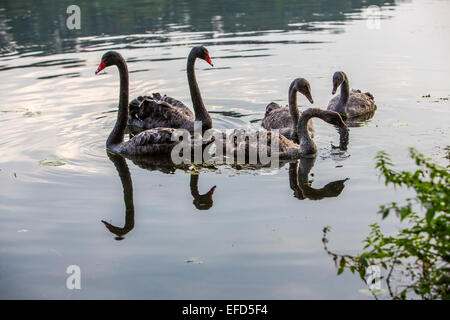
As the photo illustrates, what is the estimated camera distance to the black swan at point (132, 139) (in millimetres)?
7941

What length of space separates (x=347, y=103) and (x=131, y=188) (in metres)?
4.66

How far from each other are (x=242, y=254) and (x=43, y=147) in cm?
463

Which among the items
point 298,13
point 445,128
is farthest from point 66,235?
point 298,13

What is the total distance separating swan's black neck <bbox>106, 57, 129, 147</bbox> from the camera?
8.49 m

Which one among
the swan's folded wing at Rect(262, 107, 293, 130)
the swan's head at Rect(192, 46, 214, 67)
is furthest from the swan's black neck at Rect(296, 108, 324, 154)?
the swan's head at Rect(192, 46, 214, 67)

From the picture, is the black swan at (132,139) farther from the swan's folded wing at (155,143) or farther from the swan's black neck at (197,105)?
the swan's black neck at (197,105)

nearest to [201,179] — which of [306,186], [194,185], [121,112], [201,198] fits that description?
[194,185]

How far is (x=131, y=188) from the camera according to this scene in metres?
6.96

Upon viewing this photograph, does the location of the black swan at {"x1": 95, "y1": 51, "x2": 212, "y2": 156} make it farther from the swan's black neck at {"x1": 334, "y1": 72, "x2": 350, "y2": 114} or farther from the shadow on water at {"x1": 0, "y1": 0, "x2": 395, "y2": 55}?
the shadow on water at {"x1": 0, "y1": 0, "x2": 395, "y2": 55}

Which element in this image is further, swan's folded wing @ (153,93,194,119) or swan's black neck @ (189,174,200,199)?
swan's folded wing @ (153,93,194,119)

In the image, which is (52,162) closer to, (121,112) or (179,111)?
(121,112)

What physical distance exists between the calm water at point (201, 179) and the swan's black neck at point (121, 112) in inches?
12.1

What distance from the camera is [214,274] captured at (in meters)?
4.76

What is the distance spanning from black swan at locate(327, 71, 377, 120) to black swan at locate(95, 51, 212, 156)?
332 cm
